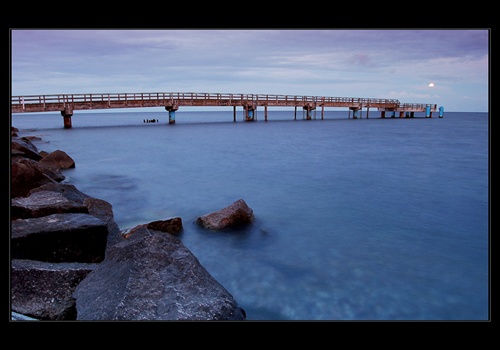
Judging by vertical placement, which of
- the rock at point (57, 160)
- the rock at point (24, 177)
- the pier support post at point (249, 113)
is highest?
the pier support post at point (249, 113)

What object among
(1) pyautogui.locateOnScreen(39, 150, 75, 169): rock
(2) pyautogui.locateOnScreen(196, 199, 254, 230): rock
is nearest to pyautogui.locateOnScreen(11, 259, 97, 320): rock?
(2) pyautogui.locateOnScreen(196, 199, 254, 230): rock

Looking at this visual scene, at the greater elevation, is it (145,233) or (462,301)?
Result: (145,233)

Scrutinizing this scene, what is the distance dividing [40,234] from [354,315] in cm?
368

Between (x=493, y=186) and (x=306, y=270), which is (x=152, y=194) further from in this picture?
(x=493, y=186)

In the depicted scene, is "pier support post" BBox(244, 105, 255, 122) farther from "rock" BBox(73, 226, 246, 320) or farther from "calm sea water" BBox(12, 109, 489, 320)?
"rock" BBox(73, 226, 246, 320)

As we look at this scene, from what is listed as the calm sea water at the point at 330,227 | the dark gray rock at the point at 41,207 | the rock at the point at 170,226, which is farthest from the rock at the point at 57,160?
the dark gray rock at the point at 41,207

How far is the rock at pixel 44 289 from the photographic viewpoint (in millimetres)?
3590

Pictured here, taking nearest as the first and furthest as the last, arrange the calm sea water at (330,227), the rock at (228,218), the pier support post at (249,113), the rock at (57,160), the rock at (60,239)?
the rock at (60,239)
the calm sea water at (330,227)
the rock at (228,218)
the rock at (57,160)
the pier support post at (249,113)

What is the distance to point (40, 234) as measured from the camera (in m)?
4.24

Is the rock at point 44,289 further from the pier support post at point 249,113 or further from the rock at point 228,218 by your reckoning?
the pier support post at point 249,113

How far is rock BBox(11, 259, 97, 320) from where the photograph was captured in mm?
3590

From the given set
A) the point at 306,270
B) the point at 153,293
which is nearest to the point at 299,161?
the point at 306,270

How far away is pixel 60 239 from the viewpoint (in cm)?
Answer: 432

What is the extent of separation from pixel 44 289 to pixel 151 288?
48.3 inches
